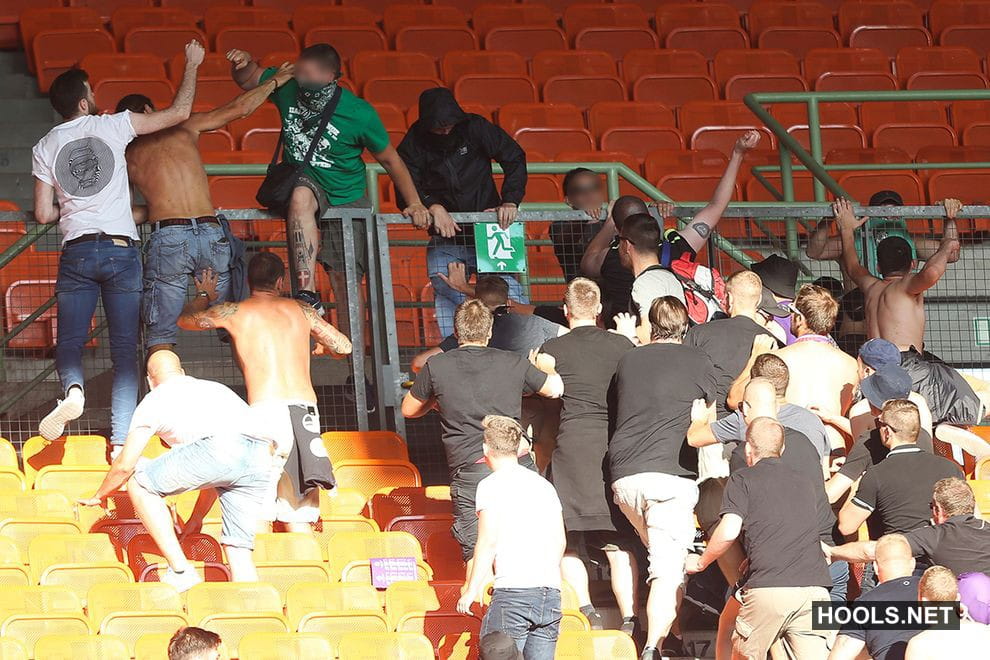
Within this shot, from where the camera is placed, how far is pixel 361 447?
8281 millimetres

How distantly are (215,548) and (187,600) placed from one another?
0.88 metres

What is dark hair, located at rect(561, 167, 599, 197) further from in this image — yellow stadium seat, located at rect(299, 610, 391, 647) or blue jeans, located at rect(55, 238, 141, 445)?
yellow stadium seat, located at rect(299, 610, 391, 647)

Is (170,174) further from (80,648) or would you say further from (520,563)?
(520,563)

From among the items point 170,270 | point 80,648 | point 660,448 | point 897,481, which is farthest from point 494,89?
point 80,648

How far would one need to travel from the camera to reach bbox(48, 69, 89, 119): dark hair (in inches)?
320

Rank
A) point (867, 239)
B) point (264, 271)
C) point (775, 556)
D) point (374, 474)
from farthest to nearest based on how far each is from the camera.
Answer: point (867, 239) → point (374, 474) → point (264, 271) → point (775, 556)

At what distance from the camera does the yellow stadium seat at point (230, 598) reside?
257 inches

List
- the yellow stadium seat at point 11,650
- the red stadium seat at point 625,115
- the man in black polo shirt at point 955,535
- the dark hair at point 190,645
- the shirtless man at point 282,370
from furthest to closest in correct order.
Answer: the red stadium seat at point 625,115 < the shirtless man at point 282,370 < the man in black polo shirt at point 955,535 < the yellow stadium seat at point 11,650 < the dark hair at point 190,645

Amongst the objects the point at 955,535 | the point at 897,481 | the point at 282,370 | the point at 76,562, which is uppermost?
the point at 282,370

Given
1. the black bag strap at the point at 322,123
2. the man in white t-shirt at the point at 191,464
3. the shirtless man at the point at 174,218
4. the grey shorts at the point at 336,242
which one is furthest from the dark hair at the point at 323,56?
the man in white t-shirt at the point at 191,464

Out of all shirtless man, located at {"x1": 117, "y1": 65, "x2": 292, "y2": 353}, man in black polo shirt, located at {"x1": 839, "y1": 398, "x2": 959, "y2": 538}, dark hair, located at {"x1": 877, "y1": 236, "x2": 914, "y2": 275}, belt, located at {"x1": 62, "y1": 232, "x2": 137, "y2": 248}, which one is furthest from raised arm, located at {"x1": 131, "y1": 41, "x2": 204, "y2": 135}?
dark hair, located at {"x1": 877, "y1": 236, "x2": 914, "y2": 275}

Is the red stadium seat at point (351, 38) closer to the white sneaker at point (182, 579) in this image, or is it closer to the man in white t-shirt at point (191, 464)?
the man in white t-shirt at point (191, 464)

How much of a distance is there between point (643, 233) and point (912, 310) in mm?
1674

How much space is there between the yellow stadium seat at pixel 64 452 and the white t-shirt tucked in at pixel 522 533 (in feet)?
9.08
